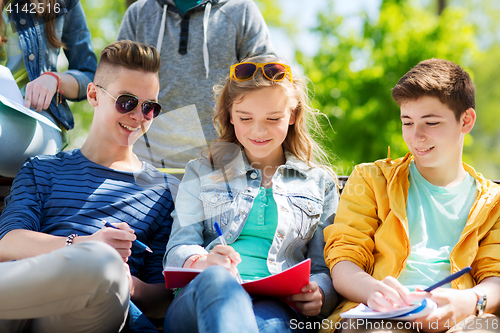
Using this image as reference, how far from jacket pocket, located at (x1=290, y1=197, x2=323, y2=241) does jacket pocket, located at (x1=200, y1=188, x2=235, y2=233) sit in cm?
33

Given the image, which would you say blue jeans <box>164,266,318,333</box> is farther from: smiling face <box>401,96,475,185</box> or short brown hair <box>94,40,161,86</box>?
short brown hair <box>94,40,161,86</box>

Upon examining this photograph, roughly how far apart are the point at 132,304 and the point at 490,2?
22.9 metres

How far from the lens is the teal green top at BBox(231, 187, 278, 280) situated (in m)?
2.22

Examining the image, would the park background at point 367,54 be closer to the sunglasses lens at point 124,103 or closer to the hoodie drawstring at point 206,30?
the hoodie drawstring at point 206,30

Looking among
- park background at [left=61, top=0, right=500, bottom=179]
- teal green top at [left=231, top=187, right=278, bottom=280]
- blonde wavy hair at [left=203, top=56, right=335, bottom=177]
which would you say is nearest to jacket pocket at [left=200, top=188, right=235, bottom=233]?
teal green top at [left=231, top=187, right=278, bottom=280]

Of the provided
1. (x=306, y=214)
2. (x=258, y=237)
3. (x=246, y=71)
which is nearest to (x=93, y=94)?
(x=246, y=71)

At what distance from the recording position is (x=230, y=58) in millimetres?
3354

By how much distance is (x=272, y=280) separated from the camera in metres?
1.85

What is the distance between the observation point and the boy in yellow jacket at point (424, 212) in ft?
6.76

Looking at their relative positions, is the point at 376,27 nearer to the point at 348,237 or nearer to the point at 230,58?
the point at 230,58

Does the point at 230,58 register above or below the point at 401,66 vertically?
below

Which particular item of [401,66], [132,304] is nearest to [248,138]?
[132,304]

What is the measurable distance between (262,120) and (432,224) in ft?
3.25

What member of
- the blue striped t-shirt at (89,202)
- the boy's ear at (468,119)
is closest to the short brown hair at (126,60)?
the blue striped t-shirt at (89,202)
